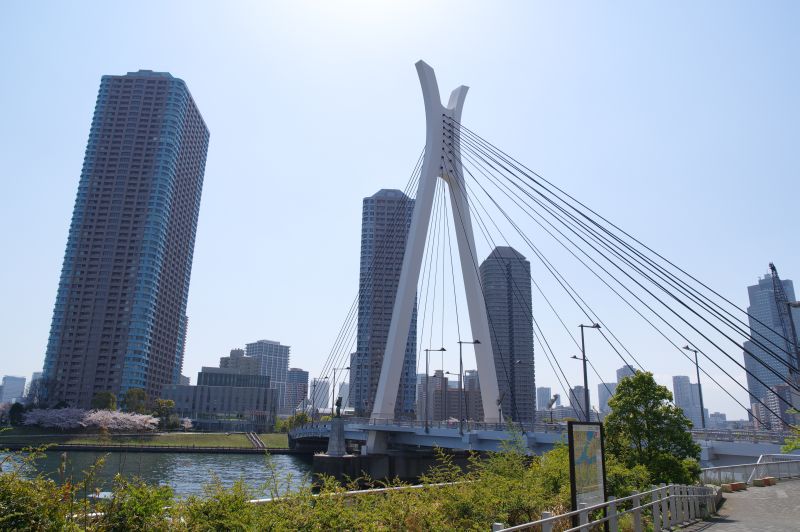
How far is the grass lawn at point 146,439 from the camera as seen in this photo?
240 feet

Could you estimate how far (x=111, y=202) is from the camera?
122500 millimetres

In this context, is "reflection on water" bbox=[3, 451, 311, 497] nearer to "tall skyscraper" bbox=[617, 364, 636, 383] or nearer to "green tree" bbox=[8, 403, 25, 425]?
"tall skyscraper" bbox=[617, 364, 636, 383]

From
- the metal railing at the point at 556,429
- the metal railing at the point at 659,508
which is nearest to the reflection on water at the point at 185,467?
the metal railing at the point at 556,429

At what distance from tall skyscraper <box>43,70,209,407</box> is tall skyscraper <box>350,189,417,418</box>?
1786 inches

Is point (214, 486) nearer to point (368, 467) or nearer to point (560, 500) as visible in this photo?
point (560, 500)

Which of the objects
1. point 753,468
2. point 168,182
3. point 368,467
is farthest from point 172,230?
point 753,468

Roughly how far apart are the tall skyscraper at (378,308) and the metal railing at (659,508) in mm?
90097

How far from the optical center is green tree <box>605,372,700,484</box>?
53.4ft

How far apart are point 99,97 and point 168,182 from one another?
1155 inches

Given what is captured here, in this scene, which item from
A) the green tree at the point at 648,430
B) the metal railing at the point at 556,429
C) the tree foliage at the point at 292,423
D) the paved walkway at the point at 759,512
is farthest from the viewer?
the tree foliage at the point at 292,423

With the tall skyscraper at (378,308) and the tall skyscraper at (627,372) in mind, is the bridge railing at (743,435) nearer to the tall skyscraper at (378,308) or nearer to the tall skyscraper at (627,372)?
the tall skyscraper at (627,372)

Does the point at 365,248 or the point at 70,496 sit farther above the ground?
the point at 365,248

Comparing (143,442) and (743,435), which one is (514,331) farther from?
(743,435)

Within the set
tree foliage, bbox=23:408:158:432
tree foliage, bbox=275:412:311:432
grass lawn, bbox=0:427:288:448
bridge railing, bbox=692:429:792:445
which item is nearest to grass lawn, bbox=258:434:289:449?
grass lawn, bbox=0:427:288:448
